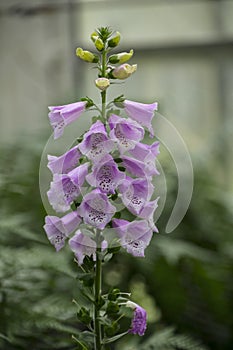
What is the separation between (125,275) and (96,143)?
1356mm

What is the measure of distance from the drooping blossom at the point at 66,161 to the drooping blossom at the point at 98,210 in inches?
2.5

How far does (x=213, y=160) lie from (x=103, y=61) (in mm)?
2378

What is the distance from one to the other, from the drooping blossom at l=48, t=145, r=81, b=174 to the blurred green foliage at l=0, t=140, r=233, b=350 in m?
0.48

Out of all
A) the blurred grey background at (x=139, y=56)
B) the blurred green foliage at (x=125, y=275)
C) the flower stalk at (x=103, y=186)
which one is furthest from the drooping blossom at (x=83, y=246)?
the blurred grey background at (x=139, y=56)

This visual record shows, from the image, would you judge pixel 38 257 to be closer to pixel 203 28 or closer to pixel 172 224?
pixel 172 224

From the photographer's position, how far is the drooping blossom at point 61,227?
96 cm

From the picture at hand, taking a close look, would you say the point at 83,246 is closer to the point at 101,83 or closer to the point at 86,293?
the point at 86,293

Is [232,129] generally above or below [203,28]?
A: below

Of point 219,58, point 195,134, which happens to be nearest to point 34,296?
point 195,134

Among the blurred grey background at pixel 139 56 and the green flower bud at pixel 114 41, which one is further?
the blurred grey background at pixel 139 56

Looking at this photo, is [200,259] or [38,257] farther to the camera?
[200,259]

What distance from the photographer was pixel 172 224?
1.10 meters

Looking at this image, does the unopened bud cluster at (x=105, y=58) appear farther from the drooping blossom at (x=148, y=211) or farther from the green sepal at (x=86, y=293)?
the green sepal at (x=86, y=293)

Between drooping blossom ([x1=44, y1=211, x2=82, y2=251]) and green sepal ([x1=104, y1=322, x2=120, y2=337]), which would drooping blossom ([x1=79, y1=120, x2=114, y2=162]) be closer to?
drooping blossom ([x1=44, y1=211, x2=82, y2=251])
